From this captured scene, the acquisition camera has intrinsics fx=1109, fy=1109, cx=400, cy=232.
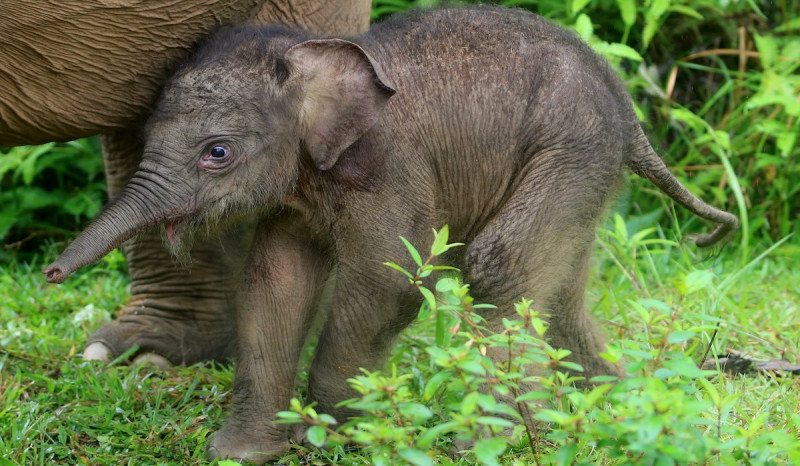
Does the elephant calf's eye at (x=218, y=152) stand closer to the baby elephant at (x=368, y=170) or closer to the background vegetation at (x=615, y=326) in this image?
the baby elephant at (x=368, y=170)

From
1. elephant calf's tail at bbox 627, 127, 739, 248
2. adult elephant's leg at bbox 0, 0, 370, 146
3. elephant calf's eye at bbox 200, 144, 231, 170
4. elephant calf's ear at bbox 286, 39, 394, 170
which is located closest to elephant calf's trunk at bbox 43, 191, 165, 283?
elephant calf's eye at bbox 200, 144, 231, 170

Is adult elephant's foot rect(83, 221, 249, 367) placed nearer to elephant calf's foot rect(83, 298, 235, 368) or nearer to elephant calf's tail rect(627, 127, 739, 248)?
elephant calf's foot rect(83, 298, 235, 368)

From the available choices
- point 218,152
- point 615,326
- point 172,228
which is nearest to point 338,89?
point 218,152

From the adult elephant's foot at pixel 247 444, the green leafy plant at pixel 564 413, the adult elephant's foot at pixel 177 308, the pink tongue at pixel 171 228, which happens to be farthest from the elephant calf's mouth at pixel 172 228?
the adult elephant's foot at pixel 177 308

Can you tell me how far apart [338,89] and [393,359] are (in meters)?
1.08

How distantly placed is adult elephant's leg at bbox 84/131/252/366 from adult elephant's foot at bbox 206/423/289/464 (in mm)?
1007

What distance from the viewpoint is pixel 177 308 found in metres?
4.89

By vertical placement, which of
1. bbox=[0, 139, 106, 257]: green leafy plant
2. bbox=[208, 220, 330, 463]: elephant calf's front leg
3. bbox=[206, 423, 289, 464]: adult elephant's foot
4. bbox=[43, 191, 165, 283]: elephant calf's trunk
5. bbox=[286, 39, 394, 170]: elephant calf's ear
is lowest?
bbox=[0, 139, 106, 257]: green leafy plant

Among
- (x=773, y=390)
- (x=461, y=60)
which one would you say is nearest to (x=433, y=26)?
(x=461, y=60)

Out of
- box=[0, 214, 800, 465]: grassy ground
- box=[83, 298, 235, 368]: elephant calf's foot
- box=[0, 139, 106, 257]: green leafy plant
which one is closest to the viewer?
box=[0, 214, 800, 465]: grassy ground

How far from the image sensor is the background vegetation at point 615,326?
2.65 meters

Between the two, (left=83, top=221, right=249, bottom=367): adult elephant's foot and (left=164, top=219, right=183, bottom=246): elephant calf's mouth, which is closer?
(left=164, top=219, right=183, bottom=246): elephant calf's mouth

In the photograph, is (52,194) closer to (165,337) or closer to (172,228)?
(165,337)

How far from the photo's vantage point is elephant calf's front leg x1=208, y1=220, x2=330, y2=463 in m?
3.76
